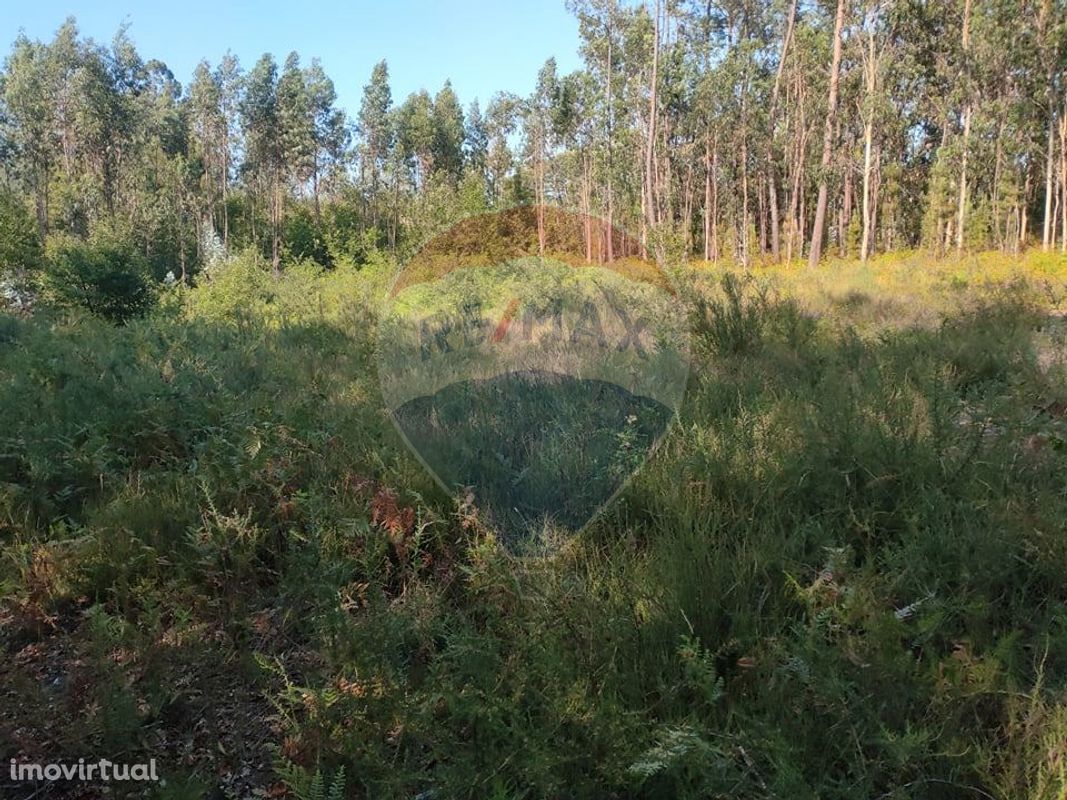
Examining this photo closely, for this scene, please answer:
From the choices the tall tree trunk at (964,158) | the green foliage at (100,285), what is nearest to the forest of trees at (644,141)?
the tall tree trunk at (964,158)

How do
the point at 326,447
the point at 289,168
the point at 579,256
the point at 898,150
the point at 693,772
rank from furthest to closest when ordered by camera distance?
the point at 289,168 < the point at 898,150 < the point at 326,447 < the point at 579,256 < the point at 693,772

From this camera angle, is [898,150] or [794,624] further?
[898,150]

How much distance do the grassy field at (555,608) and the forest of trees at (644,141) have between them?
7.40 metres

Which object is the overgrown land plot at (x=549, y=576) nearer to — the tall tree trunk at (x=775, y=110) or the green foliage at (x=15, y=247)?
the green foliage at (x=15, y=247)

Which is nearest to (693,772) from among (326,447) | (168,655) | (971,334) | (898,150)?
(168,655)

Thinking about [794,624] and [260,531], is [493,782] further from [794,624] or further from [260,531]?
[260,531]

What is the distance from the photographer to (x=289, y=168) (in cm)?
5006

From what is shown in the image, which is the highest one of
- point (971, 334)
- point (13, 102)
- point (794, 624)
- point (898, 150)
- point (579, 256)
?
point (13, 102)

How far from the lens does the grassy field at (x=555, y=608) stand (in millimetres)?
1696

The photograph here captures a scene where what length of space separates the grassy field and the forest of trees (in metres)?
7.40

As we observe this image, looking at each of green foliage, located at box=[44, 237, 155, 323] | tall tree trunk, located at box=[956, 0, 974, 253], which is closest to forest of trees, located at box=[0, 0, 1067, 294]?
tall tree trunk, located at box=[956, 0, 974, 253]

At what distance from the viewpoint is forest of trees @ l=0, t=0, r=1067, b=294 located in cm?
2338

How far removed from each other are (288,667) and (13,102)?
2070 inches

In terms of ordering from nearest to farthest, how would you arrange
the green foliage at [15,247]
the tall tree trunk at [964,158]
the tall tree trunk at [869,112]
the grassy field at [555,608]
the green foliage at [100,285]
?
the grassy field at [555,608] → the green foliage at [100,285] → the green foliage at [15,247] → the tall tree trunk at [869,112] → the tall tree trunk at [964,158]
